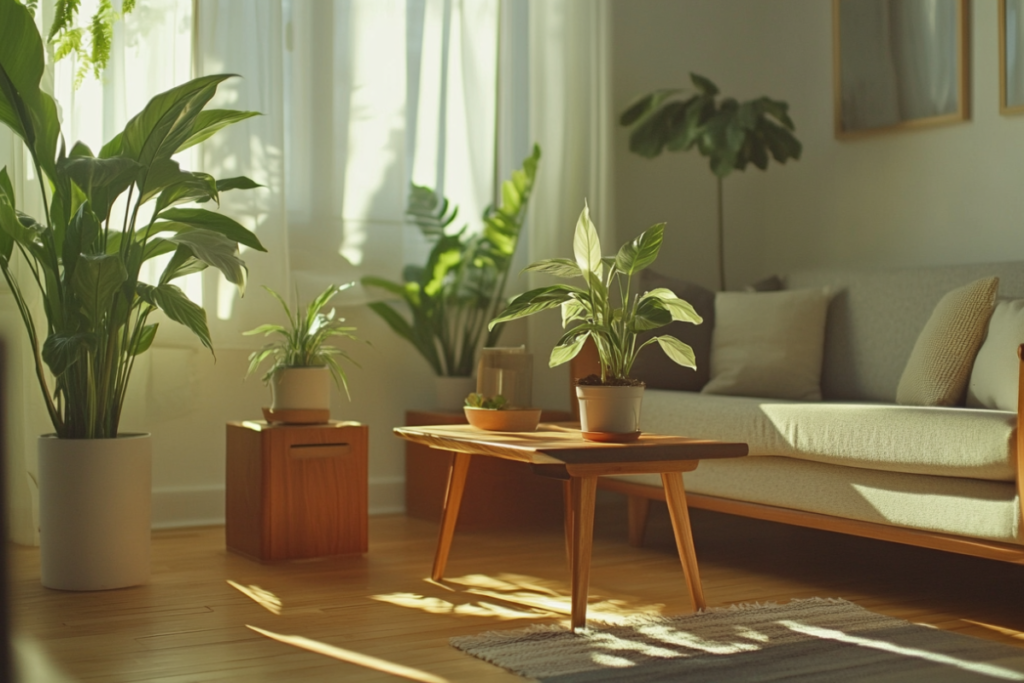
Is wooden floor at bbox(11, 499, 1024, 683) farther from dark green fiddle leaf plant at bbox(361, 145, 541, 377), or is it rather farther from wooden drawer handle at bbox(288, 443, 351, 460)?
dark green fiddle leaf plant at bbox(361, 145, 541, 377)

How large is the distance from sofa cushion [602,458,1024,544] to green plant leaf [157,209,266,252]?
1354 mm

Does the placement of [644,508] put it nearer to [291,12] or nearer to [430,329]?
[430,329]

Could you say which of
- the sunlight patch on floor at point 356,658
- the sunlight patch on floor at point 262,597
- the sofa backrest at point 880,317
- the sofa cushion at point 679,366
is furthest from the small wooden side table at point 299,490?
the sofa backrest at point 880,317

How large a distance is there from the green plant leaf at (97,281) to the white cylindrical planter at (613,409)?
1132 millimetres

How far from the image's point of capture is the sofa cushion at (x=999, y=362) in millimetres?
2775

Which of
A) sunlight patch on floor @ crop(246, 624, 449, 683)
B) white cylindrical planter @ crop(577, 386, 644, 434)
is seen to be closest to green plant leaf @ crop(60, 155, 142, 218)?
sunlight patch on floor @ crop(246, 624, 449, 683)

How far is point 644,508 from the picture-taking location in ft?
11.3

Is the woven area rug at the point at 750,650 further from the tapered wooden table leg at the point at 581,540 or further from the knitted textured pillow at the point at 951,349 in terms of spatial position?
the knitted textured pillow at the point at 951,349

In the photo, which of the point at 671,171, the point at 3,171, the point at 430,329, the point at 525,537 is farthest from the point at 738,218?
the point at 3,171

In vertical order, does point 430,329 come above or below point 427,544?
above

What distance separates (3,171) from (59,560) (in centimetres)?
99

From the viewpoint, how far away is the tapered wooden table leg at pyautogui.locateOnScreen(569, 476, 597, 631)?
2338mm

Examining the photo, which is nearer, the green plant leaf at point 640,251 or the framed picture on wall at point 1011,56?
the green plant leaf at point 640,251

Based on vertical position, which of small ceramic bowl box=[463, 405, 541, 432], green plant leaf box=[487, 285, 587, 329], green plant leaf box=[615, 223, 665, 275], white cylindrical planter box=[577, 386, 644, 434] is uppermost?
green plant leaf box=[615, 223, 665, 275]
